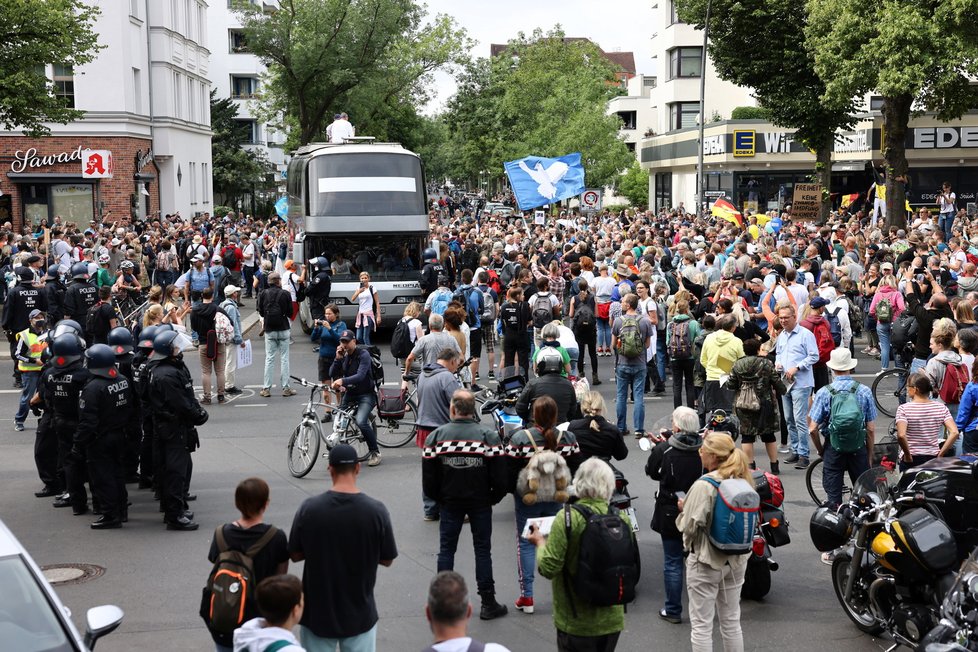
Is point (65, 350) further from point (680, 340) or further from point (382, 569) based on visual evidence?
point (680, 340)

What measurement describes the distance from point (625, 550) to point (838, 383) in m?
4.32

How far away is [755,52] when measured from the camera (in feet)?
124

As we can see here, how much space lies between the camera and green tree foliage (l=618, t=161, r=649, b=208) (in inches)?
2625

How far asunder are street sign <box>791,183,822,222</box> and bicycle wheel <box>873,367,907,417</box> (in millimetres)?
15812

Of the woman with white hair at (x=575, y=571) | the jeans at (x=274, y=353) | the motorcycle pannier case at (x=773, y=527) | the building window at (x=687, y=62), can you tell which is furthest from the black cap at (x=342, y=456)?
the building window at (x=687, y=62)

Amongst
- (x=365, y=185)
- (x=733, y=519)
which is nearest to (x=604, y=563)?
(x=733, y=519)

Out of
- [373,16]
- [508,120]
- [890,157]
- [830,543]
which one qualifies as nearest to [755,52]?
[890,157]

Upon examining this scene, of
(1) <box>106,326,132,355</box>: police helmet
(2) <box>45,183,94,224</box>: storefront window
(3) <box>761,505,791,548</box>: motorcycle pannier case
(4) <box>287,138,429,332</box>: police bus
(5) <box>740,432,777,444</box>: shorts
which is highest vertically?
(2) <box>45,183,94,224</box>: storefront window

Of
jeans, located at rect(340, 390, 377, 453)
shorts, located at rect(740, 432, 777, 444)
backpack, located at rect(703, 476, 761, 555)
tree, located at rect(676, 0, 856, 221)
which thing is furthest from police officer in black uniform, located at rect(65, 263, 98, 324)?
tree, located at rect(676, 0, 856, 221)

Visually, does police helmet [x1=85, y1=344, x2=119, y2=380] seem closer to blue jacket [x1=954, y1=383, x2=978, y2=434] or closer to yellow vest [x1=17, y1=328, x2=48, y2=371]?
yellow vest [x1=17, y1=328, x2=48, y2=371]

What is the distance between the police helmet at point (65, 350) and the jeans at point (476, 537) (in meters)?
4.44

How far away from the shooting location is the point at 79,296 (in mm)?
18109

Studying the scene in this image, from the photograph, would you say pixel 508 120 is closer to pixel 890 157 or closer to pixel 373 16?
pixel 373 16

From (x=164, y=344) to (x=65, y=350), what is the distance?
1.08 m
